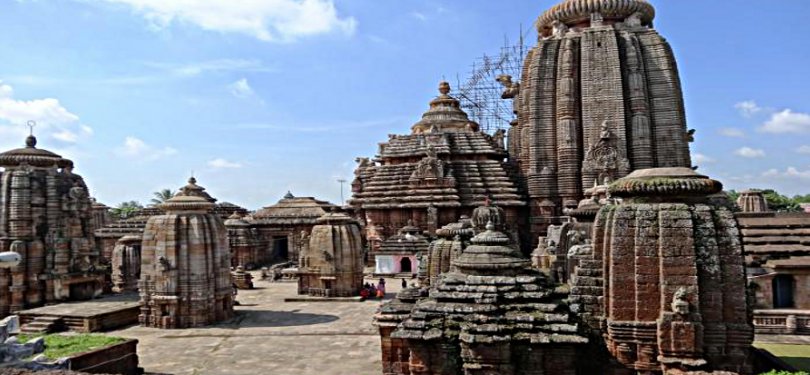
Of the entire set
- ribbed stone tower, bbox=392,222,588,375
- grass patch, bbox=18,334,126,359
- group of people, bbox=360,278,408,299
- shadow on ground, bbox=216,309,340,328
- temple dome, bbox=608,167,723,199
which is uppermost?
temple dome, bbox=608,167,723,199

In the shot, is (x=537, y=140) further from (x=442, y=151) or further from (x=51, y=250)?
(x=51, y=250)

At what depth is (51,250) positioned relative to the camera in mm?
23875

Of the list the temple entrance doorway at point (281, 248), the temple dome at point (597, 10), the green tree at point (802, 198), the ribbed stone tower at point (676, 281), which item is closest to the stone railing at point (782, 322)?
the ribbed stone tower at point (676, 281)

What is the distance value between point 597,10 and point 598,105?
21.1 ft

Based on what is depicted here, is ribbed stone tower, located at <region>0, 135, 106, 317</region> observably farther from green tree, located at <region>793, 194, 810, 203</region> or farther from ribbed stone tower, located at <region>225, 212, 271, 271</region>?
green tree, located at <region>793, 194, 810, 203</region>

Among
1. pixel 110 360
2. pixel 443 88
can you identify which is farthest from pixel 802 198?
pixel 110 360

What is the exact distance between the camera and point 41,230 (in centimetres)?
2391

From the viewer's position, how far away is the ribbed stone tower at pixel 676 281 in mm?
8984

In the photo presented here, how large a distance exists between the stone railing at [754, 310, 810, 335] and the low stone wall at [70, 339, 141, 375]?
53.5 ft

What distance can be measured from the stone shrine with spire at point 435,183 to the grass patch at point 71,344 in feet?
78.3

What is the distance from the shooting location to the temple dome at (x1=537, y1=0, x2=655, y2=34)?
3650 centimetres

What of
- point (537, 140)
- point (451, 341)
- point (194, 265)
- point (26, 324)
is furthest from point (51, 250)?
point (537, 140)

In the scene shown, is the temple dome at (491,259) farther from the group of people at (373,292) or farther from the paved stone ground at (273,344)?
the group of people at (373,292)

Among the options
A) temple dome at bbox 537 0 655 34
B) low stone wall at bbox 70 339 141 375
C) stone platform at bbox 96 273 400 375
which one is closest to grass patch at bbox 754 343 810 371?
stone platform at bbox 96 273 400 375
